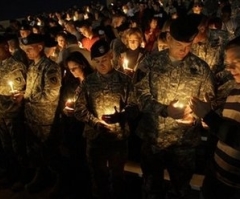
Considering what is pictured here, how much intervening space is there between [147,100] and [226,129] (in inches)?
43.5

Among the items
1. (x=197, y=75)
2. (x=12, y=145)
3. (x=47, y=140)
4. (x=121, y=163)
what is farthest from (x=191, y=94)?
(x=12, y=145)

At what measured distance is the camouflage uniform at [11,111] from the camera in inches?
214

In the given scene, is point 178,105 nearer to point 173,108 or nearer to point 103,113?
point 173,108

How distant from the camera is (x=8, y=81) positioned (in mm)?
5410

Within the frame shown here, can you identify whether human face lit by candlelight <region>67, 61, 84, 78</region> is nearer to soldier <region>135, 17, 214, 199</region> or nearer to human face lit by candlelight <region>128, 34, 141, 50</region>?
soldier <region>135, 17, 214, 199</region>

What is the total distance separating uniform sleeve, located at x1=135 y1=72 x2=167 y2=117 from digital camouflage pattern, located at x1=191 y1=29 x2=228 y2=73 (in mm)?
2155

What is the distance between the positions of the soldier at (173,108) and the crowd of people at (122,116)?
0.03ft

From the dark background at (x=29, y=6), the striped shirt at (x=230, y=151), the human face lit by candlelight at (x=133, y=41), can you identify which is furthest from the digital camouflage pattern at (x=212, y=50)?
the dark background at (x=29, y=6)

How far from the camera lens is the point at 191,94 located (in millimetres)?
3861

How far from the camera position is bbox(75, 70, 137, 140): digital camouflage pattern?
4234 mm

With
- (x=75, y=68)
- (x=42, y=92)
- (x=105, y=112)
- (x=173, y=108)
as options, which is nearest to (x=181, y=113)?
(x=173, y=108)

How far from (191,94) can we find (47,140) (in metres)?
2.42

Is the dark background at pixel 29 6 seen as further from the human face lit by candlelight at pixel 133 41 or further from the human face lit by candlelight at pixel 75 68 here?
the human face lit by candlelight at pixel 75 68

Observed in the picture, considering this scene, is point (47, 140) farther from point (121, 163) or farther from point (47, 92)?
point (121, 163)
